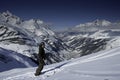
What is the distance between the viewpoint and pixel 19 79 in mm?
16125

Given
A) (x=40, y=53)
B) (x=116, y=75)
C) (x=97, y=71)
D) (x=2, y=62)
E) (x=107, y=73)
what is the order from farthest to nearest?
(x=2, y=62), (x=40, y=53), (x=97, y=71), (x=107, y=73), (x=116, y=75)

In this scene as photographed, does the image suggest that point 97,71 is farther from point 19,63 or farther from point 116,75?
point 19,63

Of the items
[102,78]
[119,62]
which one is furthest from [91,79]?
[119,62]

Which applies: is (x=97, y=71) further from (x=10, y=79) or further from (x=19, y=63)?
(x=19, y=63)

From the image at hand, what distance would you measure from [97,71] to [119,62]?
5.95 ft

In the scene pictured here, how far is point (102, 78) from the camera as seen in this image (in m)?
11.1

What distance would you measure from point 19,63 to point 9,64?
43.7ft

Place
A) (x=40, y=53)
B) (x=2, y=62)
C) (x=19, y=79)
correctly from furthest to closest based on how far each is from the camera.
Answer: (x=2, y=62)
(x=40, y=53)
(x=19, y=79)

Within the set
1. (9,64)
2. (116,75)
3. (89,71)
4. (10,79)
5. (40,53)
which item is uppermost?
(9,64)

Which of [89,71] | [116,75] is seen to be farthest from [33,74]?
[116,75]

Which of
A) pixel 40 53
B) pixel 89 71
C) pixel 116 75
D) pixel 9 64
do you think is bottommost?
pixel 116 75

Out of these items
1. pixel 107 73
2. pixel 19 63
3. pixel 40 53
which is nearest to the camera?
pixel 107 73

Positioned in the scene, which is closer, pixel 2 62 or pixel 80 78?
pixel 80 78

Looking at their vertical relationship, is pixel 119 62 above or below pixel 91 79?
above
